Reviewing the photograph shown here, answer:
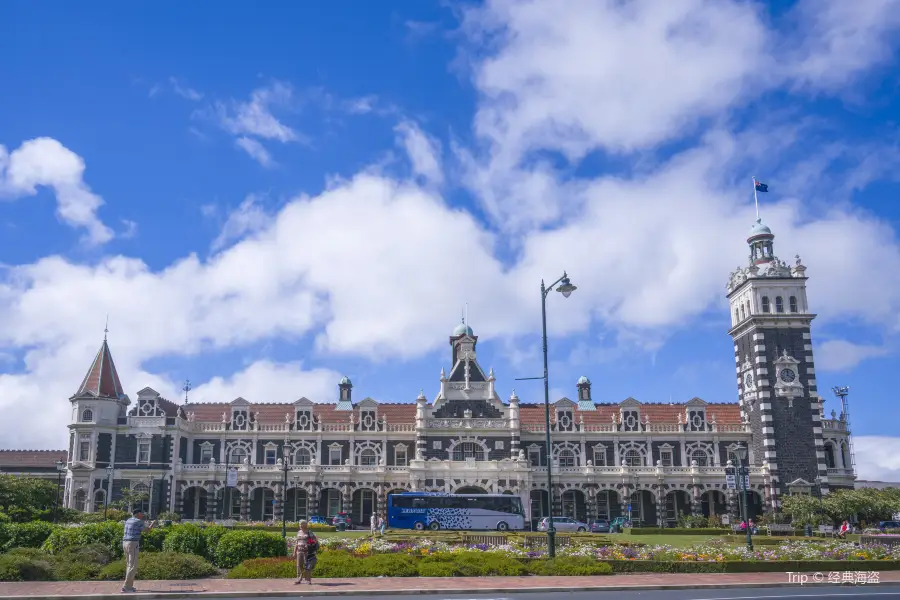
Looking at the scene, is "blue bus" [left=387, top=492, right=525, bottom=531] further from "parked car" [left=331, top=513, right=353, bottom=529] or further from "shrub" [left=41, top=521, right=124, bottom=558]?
"shrub" [left=41, top=521, right=124, bottom=558]

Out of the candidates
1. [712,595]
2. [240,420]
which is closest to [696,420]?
[240,420]

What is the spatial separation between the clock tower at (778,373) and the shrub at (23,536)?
54150mm

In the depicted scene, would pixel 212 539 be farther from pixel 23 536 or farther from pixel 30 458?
pixel 30 458

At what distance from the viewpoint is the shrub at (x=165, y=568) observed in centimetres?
2283

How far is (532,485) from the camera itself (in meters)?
64.6

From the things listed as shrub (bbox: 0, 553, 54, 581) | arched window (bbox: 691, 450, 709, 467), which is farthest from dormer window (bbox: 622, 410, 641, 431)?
shrub (bbox: 0, 553, 54, 581)

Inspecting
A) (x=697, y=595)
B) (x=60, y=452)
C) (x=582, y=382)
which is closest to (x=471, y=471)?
(x=582, y=382)

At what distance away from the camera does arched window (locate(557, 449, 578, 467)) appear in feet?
222

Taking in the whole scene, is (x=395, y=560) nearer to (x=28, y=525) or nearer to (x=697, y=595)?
(x=697, y=595)

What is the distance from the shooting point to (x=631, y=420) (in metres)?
68.6

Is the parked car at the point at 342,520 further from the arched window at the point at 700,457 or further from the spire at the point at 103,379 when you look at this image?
the arched window at the point at 700,457

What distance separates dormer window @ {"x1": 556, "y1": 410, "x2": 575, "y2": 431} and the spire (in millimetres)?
37529

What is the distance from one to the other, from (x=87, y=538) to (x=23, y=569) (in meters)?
3.48

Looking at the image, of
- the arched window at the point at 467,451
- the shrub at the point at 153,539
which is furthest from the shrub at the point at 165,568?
the arched window at the point at 467,451
